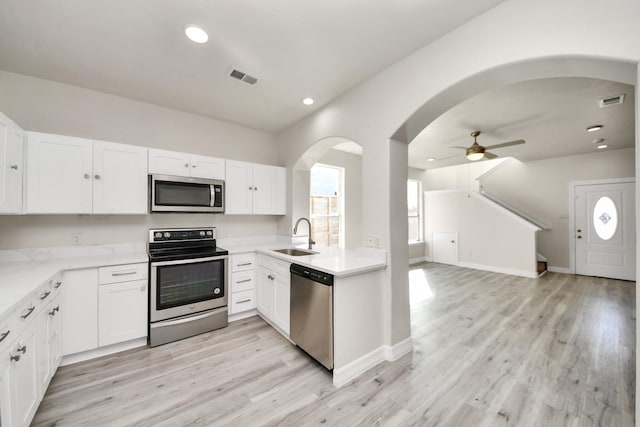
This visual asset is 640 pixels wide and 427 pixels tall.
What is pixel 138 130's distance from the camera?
3.04 meters

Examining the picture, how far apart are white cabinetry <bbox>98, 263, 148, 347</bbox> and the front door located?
8.47 metres

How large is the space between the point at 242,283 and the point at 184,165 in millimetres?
1661

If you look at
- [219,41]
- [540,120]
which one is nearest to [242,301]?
[219,41]

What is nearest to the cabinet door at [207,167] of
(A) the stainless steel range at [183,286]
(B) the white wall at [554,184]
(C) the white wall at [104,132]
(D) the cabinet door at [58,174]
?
(C) the white wall at [104,132]

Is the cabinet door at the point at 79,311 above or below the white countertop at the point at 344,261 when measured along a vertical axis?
below

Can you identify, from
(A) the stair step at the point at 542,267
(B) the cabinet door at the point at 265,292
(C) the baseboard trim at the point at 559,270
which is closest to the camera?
(B) the cabinet door at the point at 265,292

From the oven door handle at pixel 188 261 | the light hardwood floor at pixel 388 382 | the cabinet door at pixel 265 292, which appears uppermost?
the oven door handle at pixel 188 261

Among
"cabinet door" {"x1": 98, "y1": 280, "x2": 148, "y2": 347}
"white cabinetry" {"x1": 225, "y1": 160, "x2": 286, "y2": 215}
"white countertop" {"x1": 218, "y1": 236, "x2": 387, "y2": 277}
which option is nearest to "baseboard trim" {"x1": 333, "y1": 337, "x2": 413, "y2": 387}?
"white countertop" {"x1": 218, "y1": 236, "x2": 387, "y2": 277}

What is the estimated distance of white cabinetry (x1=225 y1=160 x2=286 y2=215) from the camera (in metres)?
3.40

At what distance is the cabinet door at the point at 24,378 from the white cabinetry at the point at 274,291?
5.93 ft

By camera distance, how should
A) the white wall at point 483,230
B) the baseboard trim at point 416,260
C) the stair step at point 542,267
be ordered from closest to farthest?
the white wall at point 483,230, the stair step at point 542,267, the baseboard trim at point 416,260

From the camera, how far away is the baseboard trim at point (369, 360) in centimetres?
201

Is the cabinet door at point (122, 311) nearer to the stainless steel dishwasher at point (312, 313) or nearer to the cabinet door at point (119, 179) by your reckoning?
the cabinet door at point (119, 179)

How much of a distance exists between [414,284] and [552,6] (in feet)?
14.2
